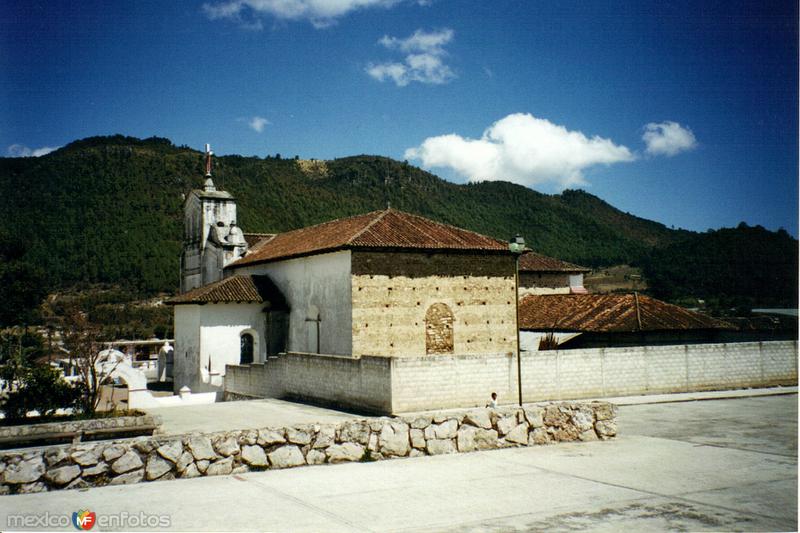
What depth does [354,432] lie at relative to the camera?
12141 millimetres

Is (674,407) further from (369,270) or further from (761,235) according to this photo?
(761,235)

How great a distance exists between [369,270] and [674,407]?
11.3 metres

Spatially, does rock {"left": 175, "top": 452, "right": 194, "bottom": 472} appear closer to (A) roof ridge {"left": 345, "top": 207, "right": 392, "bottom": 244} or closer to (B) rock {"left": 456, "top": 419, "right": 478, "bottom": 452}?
(B) rock {"left": 456, "top": 419, "right": 478, "bottom": 452}

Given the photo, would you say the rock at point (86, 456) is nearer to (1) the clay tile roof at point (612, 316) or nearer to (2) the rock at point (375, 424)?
(2) the rock at point (375, 424)

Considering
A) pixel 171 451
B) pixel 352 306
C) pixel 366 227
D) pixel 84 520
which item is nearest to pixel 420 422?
pixel 171 451

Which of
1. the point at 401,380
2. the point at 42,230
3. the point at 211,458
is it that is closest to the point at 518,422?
the point at 211,458

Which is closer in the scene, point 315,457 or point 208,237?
point 315,457

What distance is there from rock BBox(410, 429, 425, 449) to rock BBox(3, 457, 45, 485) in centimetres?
596

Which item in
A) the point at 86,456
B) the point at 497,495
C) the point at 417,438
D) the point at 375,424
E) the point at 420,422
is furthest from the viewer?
the point at 420,422

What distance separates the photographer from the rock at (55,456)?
9.87 m

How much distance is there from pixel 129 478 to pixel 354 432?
12.2 ft

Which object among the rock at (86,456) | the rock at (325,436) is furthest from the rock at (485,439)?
the rock at (86,456)

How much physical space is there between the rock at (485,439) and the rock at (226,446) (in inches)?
178

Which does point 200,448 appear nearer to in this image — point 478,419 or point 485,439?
point 478,419
